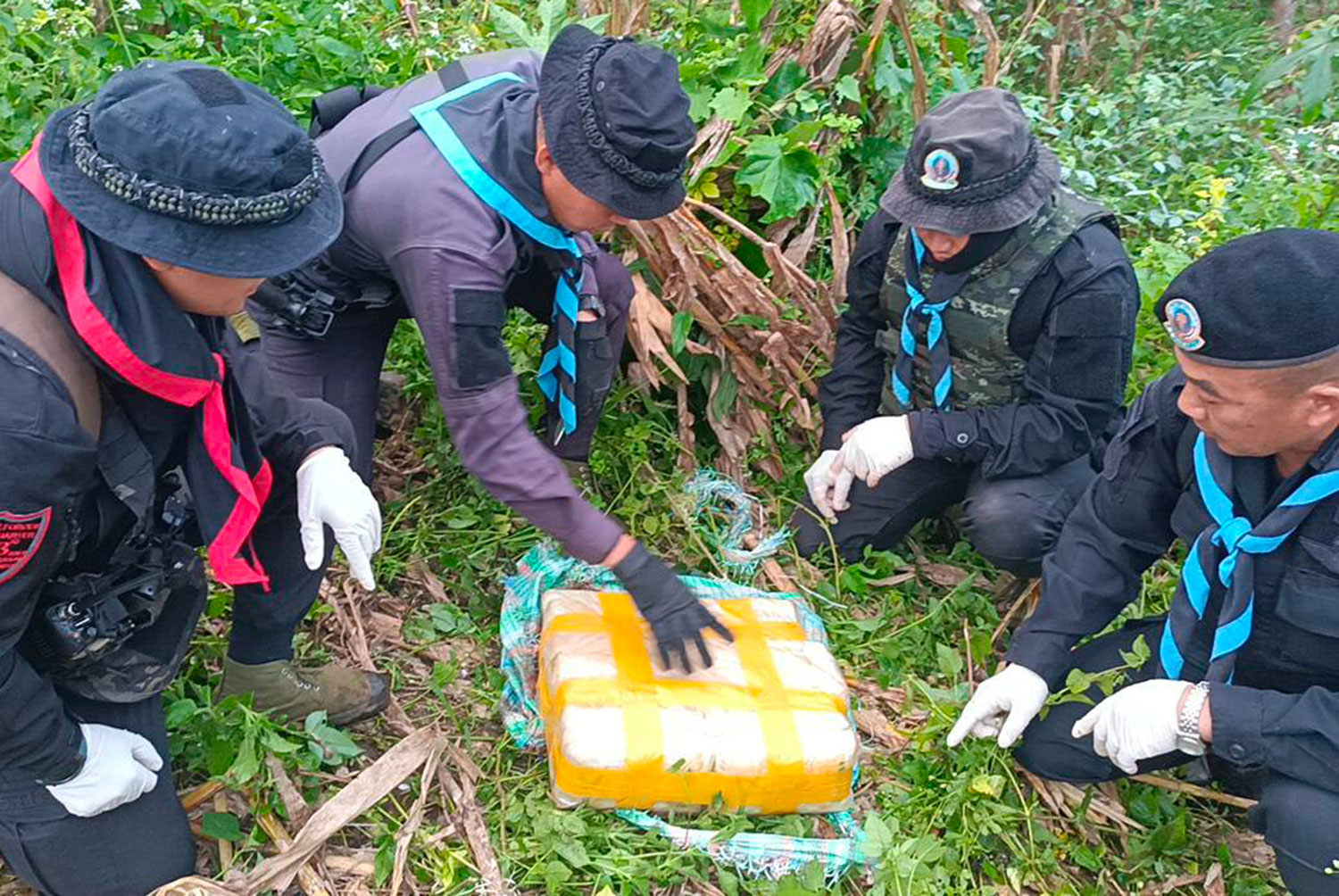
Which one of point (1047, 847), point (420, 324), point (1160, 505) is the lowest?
point (1047, 847)

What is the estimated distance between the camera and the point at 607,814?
8.94 feet

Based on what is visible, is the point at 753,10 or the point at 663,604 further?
the point at 753,10

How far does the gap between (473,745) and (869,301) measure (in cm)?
181

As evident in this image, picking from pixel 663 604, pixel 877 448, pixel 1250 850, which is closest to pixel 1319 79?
pixel 877 448

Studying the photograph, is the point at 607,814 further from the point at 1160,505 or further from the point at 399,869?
the point at 1160,505

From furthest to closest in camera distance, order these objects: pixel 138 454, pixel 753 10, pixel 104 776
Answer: pixel 753 10 < pixel 104 776 < pixel 138 454

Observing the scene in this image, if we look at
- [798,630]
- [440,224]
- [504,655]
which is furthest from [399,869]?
[440,224]

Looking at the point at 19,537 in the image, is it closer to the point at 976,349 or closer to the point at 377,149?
the point at 377,149

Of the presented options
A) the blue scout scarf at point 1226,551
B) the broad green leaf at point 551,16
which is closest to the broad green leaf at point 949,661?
the blue scout scarf at point 1226,551

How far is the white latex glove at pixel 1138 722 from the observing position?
8.32ft

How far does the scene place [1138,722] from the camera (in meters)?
2.57

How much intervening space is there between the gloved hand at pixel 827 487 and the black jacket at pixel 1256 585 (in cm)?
74

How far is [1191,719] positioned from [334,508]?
1.94 meters

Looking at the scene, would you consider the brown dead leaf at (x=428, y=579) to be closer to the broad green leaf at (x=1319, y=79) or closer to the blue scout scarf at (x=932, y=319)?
the blue scout scarf at (x=932, y=319)
